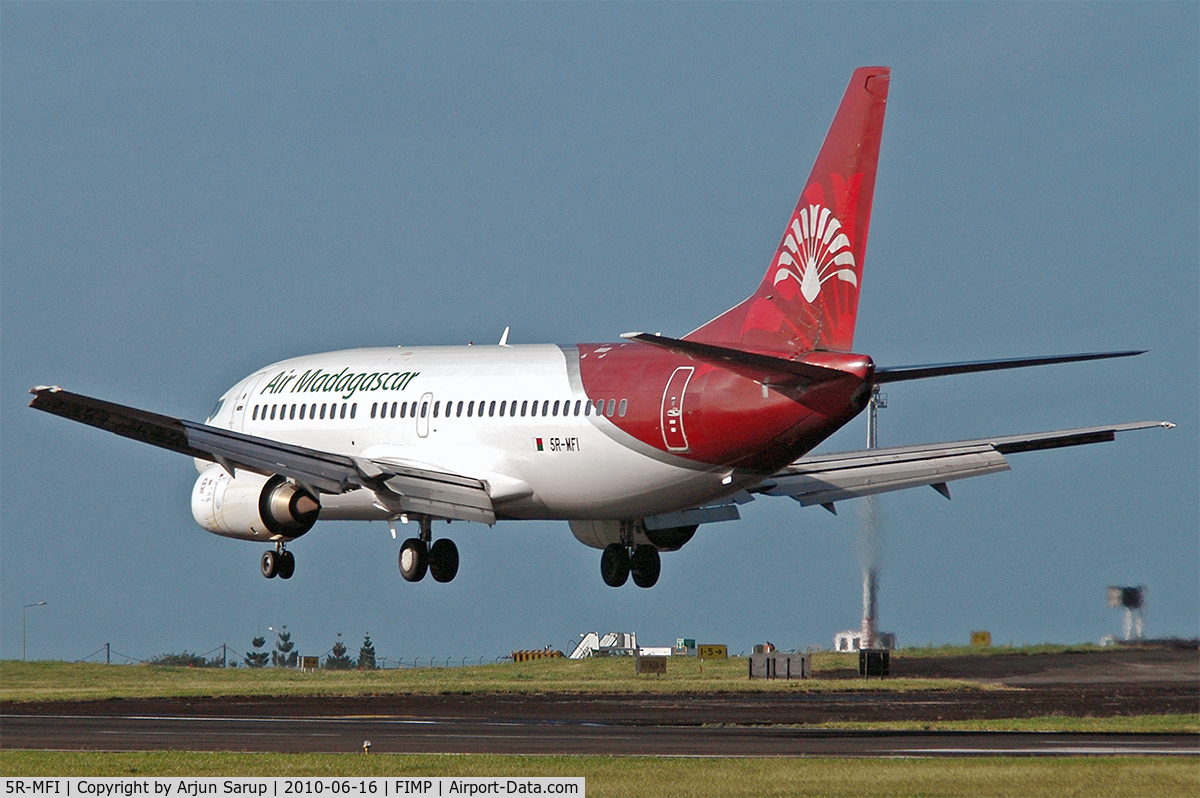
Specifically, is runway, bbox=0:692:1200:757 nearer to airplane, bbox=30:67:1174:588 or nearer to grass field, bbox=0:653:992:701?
airplane, bbox=30:67:1174:588

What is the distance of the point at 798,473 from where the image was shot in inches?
1881

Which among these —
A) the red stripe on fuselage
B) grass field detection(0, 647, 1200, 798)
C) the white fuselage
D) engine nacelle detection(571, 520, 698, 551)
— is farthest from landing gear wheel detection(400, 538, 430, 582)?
grass field detection(0, 647, 1200, 798)

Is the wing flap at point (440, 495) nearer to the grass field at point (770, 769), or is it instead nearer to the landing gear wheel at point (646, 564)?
the landing gear wheel at point (646, 564)

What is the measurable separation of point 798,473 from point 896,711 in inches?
271

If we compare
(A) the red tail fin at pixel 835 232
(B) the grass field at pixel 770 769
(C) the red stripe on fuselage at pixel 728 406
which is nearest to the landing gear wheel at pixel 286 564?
(C) the red stripe on fuselage at pixel 728 406

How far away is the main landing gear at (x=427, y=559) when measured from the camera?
47.7m

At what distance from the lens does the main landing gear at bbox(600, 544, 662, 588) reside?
49.5 m

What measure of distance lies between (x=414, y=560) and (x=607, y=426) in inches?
316

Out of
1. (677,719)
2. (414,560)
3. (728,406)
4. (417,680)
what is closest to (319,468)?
(414,560)

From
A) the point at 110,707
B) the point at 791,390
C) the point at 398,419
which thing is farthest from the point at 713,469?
the point at 110,707

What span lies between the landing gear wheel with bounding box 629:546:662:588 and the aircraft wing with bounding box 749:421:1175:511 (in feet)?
13.5

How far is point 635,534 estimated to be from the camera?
4931cm

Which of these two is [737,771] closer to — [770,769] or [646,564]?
[770,769]

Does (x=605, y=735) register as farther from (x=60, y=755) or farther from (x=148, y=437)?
(x=148, y=437)
